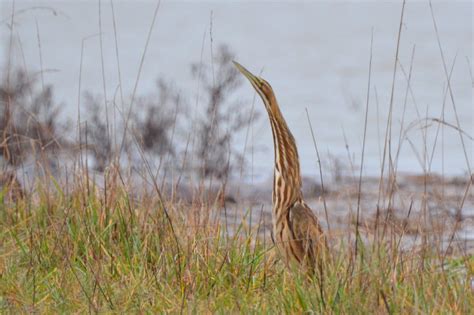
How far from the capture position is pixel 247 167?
1184cm

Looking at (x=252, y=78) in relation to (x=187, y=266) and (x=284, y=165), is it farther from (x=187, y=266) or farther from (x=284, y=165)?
(x=187, y=266)

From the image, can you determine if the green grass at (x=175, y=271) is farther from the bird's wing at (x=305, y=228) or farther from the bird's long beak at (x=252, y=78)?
the bird's long beak at (x=252, y=78)

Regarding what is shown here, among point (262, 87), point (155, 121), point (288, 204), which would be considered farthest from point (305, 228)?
point (155, 121)

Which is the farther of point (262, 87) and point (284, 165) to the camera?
point (284, 165)

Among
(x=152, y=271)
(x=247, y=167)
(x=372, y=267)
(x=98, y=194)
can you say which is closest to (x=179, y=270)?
(x=152, y=271)

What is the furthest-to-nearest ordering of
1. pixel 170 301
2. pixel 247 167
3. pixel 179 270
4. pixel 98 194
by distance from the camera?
1. pixel 247 167
2. pixel 98 194
3. pixel 179 270
4. pixel 170 301

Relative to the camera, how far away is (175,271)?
15.3 feet

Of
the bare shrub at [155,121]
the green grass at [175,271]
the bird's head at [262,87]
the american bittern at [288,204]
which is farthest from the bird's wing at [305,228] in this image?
the bare shrub at [155,121]

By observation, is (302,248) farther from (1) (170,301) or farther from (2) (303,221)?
(1) (170,301)

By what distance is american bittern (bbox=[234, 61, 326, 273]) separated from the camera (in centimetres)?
470

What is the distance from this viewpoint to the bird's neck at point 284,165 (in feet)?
15.8

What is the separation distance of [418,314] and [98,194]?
242 centimetres

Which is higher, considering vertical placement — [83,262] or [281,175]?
[281,175]

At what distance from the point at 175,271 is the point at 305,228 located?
582mm
